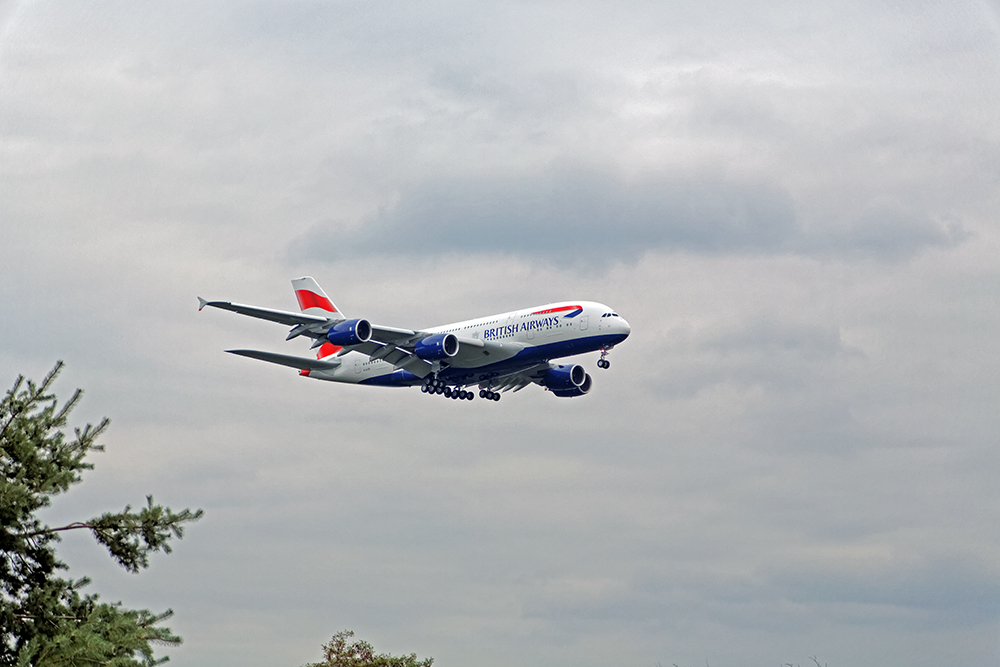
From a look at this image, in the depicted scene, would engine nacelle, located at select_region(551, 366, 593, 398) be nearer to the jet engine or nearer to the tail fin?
the jet engine

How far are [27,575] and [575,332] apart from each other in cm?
4874

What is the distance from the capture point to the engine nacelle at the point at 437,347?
68875mm

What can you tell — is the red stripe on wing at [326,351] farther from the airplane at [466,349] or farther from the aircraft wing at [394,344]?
the aircraft wing at [394,344]

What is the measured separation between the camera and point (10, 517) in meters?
19.0

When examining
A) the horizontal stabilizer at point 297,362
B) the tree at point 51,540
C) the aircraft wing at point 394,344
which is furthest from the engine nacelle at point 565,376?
the tree at point 51,540

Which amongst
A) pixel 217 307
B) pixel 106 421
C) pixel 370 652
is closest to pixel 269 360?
pixel 217 307

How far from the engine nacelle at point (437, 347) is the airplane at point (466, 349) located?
0.05m

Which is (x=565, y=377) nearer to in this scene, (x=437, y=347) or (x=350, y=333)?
(x=437, y=347)

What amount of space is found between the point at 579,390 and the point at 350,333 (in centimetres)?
1840

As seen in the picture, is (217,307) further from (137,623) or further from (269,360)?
(137,623)

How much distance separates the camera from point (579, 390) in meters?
79.6

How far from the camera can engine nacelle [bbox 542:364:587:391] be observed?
3098 inches

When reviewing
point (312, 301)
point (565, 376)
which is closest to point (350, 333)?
point (565, 376)

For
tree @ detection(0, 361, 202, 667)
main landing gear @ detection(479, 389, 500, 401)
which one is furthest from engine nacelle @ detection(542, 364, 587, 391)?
tree @ detection(0, 361, 202, 667)
